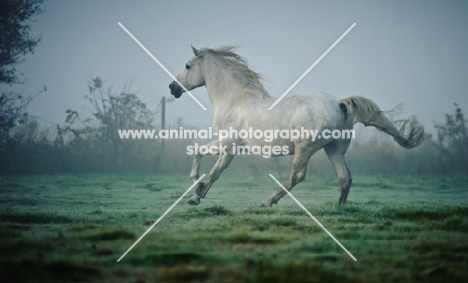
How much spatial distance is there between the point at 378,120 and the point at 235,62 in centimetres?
203

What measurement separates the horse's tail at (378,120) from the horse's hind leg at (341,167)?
39 centimetres

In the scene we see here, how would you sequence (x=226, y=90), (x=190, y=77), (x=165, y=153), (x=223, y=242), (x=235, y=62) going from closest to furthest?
(x=223, y=242) → (x=226, y=90) → (x=235, y=62) → (x=190, y=77) → (x=165, y=153)

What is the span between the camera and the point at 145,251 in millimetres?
4531

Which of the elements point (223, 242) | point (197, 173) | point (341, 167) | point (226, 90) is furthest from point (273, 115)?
point (223, 242)

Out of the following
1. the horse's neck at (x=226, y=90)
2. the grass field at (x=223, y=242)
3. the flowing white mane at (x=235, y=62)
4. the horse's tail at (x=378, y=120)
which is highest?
the flowing white mane at (x=235, y=62)

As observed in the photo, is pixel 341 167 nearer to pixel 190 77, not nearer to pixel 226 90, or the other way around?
pixel 226 90

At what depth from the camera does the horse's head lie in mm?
8336

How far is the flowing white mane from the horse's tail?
4.11 feet

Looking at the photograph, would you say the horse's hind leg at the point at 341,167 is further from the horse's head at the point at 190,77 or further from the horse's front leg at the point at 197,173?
the horse's head at the point at 190,77

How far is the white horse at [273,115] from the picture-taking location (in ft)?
24.0

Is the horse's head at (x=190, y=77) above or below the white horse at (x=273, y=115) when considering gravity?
above

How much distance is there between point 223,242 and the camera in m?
4.93

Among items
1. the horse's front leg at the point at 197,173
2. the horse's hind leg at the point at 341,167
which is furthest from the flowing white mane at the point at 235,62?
the horse's hind leg at the point at 341,167

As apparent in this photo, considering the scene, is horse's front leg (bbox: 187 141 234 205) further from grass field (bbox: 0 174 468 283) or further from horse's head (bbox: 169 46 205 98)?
horse's head (bbox: 169 46 205 98)
